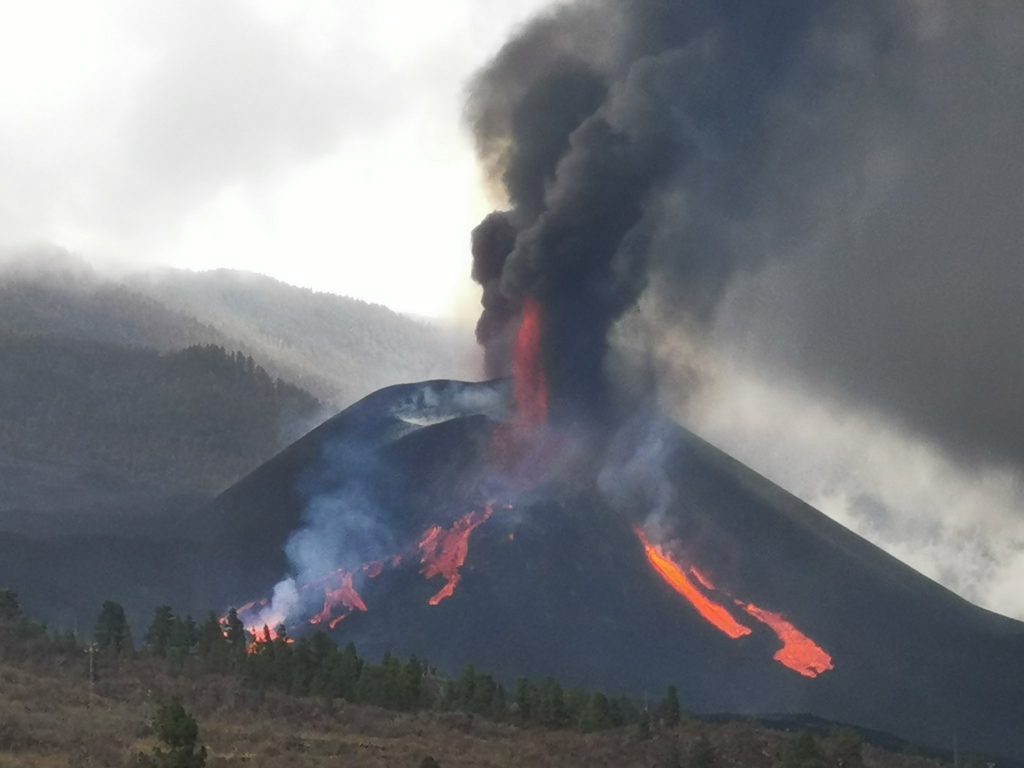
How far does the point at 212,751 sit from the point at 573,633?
5709 centimetres

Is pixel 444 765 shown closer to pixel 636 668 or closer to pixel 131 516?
pixel 636 668

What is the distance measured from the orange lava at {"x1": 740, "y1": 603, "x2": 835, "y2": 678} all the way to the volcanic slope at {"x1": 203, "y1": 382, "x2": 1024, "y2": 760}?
0.49ft

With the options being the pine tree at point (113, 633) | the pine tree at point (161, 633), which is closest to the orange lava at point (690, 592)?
the pine tree at point (161, 633)

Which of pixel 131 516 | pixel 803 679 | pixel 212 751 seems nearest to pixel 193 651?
pixel 212 751

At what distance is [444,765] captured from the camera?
222 feet

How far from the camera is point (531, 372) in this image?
14188 centimetres

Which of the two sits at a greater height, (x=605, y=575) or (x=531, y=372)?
(x=531, y=372)

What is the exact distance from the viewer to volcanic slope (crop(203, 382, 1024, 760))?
118688mm

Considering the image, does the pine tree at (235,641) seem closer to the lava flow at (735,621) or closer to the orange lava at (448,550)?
the orange lava at (448,550)

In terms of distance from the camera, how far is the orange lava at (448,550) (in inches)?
4909

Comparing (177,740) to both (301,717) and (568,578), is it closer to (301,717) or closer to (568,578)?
(301,717)

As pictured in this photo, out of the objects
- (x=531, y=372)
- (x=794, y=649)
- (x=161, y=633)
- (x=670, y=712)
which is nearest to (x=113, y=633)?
(x=161, y=633)

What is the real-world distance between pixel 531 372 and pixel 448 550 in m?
18.3

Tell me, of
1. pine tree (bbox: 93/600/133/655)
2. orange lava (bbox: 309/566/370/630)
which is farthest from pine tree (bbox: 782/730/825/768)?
orange lava (bbox: 309/566/370/630)
